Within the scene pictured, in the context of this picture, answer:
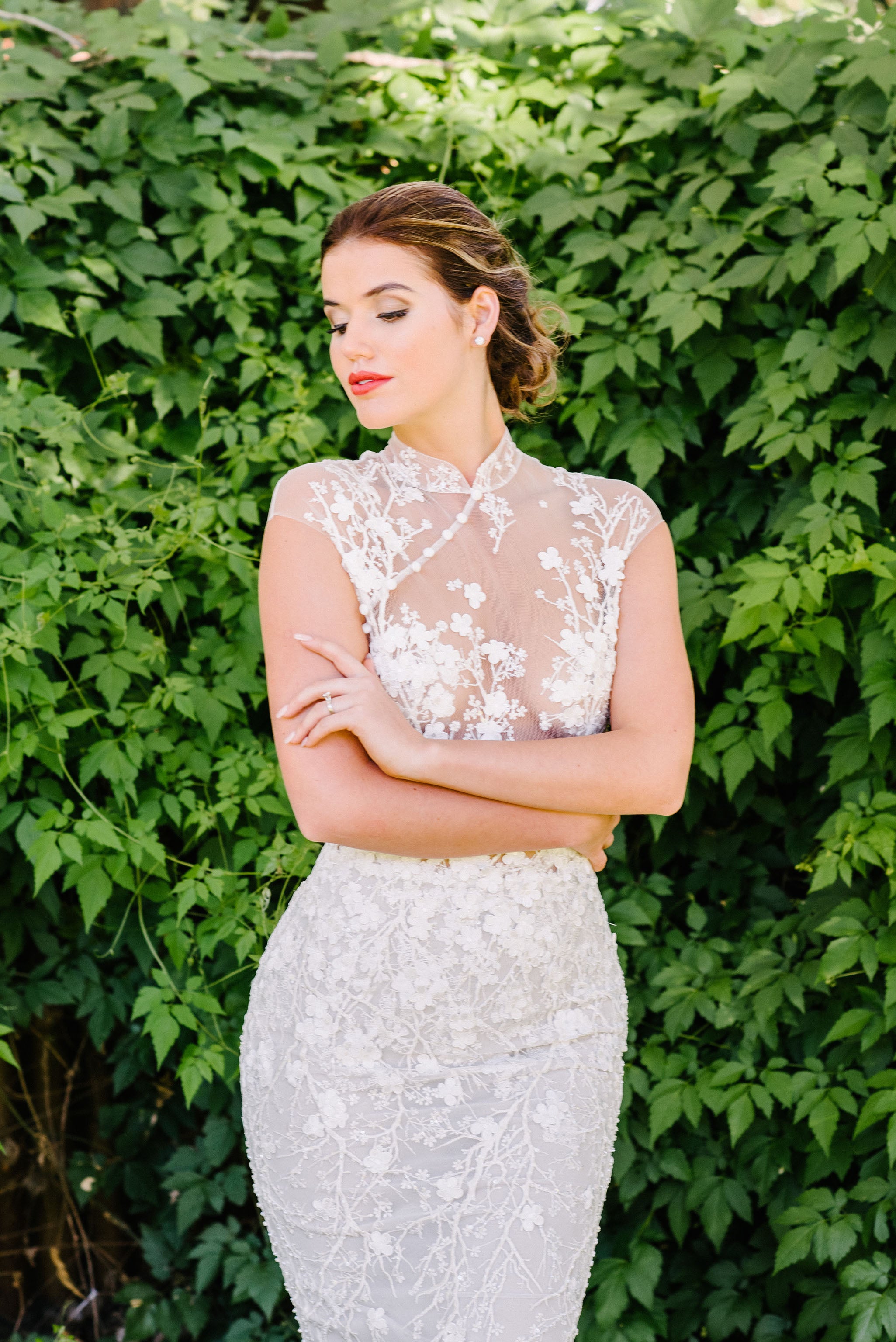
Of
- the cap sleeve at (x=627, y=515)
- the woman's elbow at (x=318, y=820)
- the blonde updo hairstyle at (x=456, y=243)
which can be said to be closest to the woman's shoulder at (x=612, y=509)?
the cap sleeve at (x=627, y=515)

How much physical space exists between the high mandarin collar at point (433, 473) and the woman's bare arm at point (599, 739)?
0.27 metres

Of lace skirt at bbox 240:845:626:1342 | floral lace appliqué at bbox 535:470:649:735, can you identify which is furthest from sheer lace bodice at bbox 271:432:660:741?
lace skirt at bbox 240:845:626:1342

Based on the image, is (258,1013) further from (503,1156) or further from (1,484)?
(1,484)

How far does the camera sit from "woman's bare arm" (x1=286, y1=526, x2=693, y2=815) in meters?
1.73

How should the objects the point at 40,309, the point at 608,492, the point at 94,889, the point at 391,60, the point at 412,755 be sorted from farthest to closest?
1. the point at 391,60
2. the point at 40,309
3. the point at 94,889
4. the point at 608,492
5. the point at 412,755

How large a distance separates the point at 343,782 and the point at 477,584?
0.40 meters

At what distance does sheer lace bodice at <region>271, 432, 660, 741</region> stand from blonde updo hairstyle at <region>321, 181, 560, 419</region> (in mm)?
216

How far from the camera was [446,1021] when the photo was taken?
→ 1.86m

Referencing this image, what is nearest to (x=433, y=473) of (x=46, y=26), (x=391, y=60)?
(x=391, y=60)

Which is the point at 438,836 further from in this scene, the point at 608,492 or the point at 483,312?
the point at 483,312

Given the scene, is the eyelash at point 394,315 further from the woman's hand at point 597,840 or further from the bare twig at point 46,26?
the bare twig at point 46,26

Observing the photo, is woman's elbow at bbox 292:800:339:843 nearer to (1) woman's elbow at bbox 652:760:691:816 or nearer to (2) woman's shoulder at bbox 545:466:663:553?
(1) woman's elbow at bbox 652:760:691:816

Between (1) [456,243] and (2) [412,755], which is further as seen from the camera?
(1) [456,243]

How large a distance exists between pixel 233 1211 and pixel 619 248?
266cm
